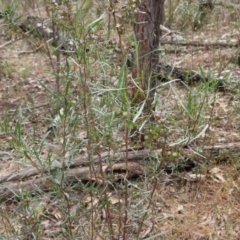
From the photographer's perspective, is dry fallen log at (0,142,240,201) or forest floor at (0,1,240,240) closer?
forest floor at (0,1,240,240)

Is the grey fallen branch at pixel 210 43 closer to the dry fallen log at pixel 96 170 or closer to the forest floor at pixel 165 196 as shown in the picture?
the forest floor at pixel 165 196

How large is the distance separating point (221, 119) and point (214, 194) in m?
1.16

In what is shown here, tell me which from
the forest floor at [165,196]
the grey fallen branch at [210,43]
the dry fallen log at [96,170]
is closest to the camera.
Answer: the forest floor at [165,196]

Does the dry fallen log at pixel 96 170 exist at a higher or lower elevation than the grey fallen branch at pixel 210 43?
higher

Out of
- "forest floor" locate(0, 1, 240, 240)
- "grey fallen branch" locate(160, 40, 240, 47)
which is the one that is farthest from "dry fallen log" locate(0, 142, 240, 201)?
"grey fallen branch" locate(160, 40, 240, 47)

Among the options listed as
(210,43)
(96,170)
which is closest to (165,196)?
(96,170)

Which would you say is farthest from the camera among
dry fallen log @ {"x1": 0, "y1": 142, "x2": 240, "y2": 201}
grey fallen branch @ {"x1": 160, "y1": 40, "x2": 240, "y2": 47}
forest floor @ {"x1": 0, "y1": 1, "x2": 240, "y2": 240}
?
grey fallen branch @ {"x1": 160, "y1": 40, "x2": 240, "y2": 47}

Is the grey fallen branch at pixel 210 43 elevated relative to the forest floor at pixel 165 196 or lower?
lower

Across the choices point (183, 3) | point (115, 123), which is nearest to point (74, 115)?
point (115, 123)

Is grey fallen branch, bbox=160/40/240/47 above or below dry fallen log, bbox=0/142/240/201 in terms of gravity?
below

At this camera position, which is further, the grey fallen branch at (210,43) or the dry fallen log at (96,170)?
the grey fallen branch at (210,43)

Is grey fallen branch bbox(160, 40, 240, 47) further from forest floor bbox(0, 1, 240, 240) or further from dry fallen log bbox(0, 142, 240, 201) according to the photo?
dry fallen log bbox(0, 142, 240, 201)

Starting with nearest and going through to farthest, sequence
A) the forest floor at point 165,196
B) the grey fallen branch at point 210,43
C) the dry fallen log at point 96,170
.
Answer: the forest floor at point 165,196 < the dry fallen log at point 96,170 < the grey fallen branch at point 210,43

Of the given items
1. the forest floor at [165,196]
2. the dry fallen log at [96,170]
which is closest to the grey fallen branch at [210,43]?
the forest floor at [165,196]
